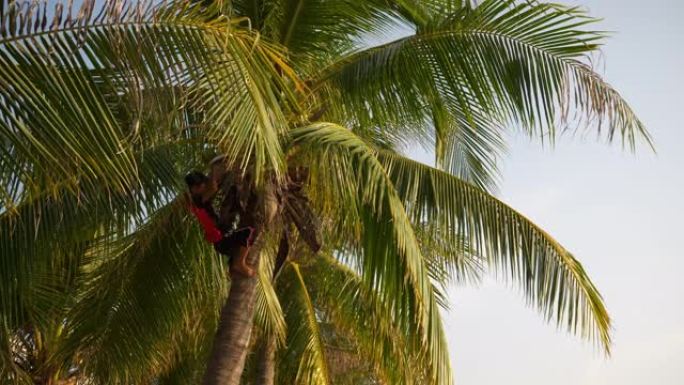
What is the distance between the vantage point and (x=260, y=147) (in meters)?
5.04

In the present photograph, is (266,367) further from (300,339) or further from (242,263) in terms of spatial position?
(242,263)

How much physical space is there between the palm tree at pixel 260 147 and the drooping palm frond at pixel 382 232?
0.05 ft

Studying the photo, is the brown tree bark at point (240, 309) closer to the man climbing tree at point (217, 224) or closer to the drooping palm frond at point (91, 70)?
the man climbing tree at point (217, 224)

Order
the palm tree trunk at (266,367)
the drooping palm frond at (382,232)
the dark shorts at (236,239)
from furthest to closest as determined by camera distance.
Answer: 1. the palm tree trunk at (266,367)
2. the dark shorts at (236,239)
3. the drooping palm frond at (382,232)

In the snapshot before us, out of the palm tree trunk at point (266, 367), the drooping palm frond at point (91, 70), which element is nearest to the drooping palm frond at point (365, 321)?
the palm tree trunk at point (266, 367)

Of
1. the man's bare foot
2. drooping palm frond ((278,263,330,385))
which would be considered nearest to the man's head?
the man's bare foot

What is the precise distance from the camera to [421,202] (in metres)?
7.48

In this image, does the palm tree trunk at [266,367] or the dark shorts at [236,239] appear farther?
the palm tree trunk at [266,367]

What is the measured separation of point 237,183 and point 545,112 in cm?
240

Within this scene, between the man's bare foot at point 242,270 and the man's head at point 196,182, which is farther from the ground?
the man's head at point 196,182

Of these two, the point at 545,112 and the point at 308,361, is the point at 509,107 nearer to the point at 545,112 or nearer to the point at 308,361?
the point at 545,112

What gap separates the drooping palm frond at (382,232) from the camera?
588 cm

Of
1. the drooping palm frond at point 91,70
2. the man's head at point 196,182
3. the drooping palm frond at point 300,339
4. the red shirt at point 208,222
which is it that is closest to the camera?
the drooping palm frond at point 91,70

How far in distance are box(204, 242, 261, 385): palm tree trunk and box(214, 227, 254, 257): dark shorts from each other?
0.23m
